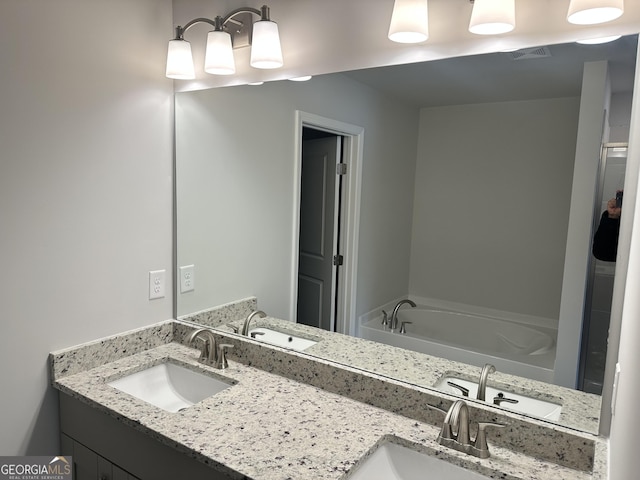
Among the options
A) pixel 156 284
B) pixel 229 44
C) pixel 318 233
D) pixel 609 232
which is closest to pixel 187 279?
pixel 156 284

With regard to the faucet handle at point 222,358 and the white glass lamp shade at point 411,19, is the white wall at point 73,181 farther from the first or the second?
the white glass lamp shade at point 411,19

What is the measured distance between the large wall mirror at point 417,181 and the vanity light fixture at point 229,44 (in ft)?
0.51

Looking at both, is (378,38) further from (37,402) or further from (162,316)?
(37,402)

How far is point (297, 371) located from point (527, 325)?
0.79m

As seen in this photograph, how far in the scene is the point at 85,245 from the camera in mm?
1674

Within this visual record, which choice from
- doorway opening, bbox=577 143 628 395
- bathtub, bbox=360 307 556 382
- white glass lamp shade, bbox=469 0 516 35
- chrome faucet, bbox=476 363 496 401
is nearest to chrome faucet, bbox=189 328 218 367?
bathtub, bbox=360 307 556 382

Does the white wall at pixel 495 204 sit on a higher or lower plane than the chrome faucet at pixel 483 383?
higher

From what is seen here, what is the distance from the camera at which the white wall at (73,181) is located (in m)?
1.47

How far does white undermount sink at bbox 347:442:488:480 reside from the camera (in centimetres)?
119

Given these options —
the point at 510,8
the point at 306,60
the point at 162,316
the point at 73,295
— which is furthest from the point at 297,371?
the point at 510,8

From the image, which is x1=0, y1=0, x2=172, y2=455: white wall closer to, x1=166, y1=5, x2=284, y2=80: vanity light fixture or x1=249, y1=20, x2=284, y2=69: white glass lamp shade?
x1=166, y1=5, x2=284, y2=80: vanity light fixture

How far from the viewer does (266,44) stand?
5.09ft

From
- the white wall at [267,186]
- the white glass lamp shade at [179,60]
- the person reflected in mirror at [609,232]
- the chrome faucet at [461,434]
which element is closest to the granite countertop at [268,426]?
the chrome faucet at [461,434]

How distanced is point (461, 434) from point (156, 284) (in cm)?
134
